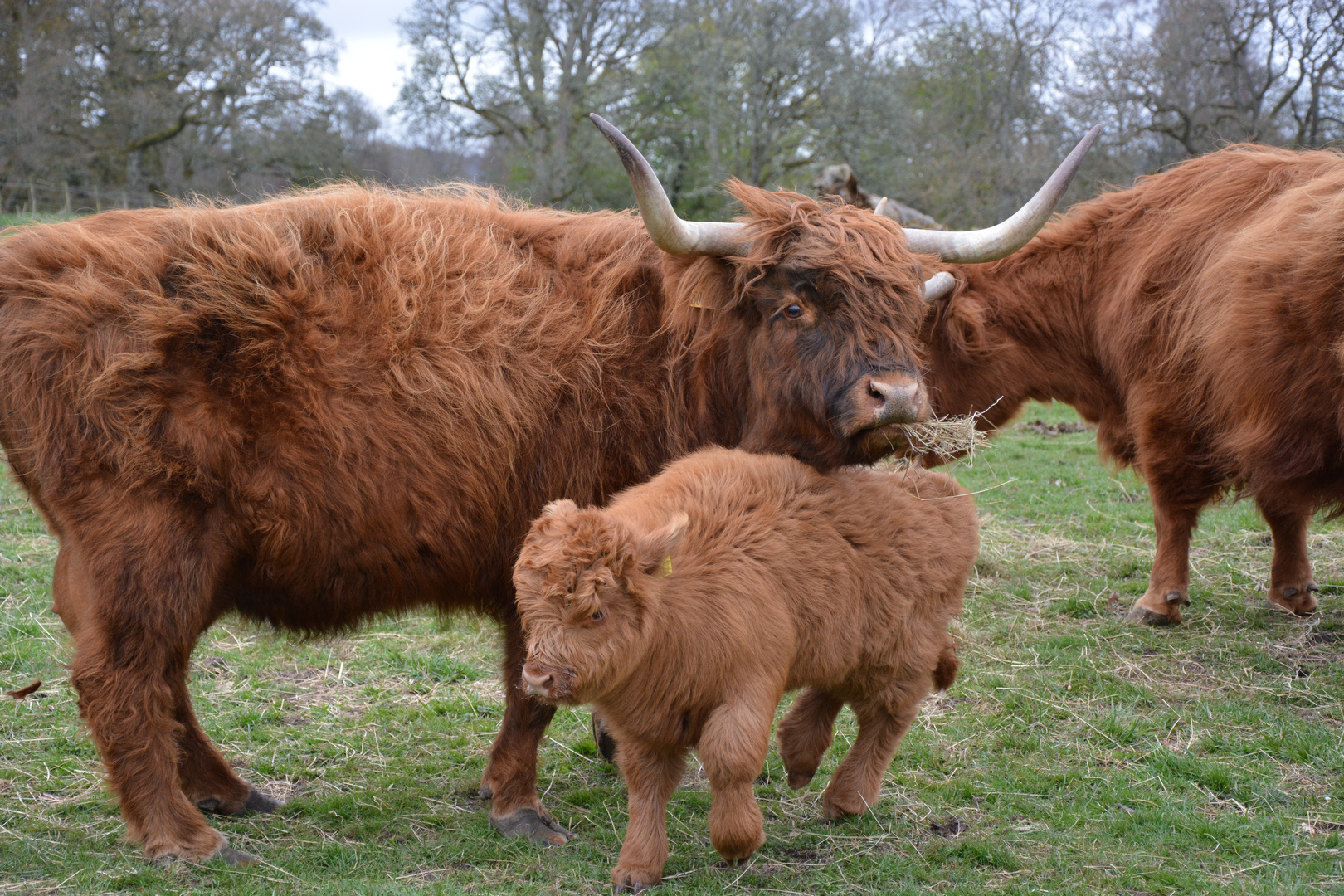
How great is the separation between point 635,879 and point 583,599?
1042mm

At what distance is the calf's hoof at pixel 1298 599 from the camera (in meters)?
6.30

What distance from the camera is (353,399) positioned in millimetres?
3486

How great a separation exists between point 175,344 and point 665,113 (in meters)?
→ 23.2

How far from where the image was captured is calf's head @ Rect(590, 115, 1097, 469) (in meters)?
3.43

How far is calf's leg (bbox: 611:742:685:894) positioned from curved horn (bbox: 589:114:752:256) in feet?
5.70

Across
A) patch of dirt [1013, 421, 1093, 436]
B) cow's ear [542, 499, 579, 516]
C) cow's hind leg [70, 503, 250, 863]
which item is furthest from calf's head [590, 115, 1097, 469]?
patch of dirt [1013, 421, 1093, 436]

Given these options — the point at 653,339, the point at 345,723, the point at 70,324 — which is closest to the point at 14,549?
the point at 345,723

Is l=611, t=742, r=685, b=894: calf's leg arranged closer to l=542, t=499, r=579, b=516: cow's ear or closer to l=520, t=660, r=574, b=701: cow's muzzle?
l=520, t=660, r=574, b=701: cow's muzzle

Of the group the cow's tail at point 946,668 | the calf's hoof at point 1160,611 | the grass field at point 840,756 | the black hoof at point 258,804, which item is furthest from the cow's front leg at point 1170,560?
the black hoof at point 258,804

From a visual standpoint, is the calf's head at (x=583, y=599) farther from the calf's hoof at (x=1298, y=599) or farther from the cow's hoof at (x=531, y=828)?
the calf's hoof at (x=1298, y=599)

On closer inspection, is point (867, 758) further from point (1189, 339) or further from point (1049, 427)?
point (1049, 427)

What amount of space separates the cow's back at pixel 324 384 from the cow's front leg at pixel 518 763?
33 cm

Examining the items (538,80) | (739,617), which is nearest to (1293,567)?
(739,617)

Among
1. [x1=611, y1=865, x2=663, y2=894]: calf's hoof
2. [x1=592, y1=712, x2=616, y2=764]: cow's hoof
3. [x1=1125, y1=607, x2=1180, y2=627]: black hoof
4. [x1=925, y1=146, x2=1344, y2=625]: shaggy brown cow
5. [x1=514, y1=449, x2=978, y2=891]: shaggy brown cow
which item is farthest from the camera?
[x1=1125, y1=607, x2=1180, y2=627]: black hoof
